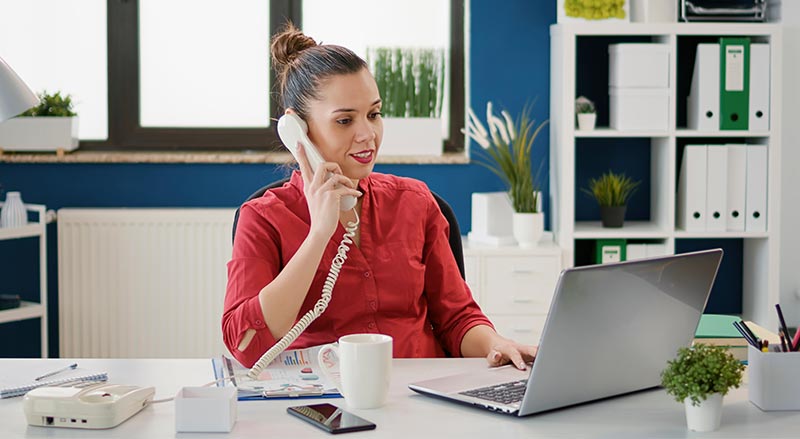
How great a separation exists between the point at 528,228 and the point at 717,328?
1.78 m

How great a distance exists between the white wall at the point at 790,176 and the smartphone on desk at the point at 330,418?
278 cm

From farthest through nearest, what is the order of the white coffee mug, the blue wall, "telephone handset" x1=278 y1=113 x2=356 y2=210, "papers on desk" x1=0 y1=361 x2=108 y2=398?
the blue wall → "telephone handset" x1=278 y1=113 x2=356 y2=210 → "papers on desk" x1=0 y1=361 x2=108 y2=398 → the white coffee mug

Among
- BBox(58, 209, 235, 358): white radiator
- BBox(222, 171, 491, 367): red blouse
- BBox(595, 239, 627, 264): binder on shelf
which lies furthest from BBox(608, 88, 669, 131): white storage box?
BBox(222, 171, 491, 367): red blouse

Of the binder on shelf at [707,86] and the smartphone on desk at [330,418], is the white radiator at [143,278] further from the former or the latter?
the smartphone on desk at [330,418]

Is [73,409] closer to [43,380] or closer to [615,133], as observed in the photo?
[43,380]

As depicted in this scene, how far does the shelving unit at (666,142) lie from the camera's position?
363cm

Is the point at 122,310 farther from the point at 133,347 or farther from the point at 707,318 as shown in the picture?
the point at 707,318

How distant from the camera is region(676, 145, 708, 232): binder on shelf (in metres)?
3.66

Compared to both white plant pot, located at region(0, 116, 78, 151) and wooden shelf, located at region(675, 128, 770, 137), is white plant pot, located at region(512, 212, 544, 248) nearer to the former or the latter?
wooden shelf, located at region(675, 128, 770, 137)

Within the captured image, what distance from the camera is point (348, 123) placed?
2016 millimetres

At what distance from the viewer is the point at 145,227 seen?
3.88m

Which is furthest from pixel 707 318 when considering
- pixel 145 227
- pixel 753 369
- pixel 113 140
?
pixel 113 140

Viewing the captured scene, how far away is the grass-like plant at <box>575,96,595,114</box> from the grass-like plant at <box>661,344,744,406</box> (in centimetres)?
236

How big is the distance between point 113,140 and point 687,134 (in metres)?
2.16
